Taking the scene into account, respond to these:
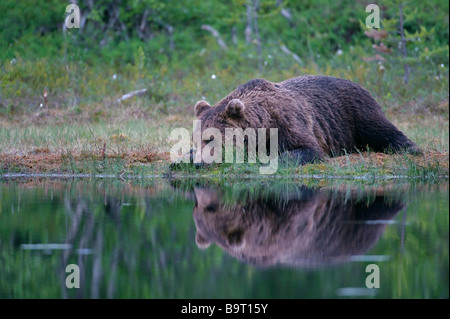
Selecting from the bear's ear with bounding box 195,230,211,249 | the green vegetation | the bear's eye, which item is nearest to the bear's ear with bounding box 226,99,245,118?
the green vegetation

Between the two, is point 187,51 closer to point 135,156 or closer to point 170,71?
point 170,71

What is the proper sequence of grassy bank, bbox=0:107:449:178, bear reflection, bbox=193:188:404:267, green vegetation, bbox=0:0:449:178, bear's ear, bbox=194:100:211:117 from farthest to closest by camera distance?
green vegetation, bbox=0:0:449:178, bear's ear, bbox=194:100:211:117, grassy bank, bbox=0:107:449:178, bear reflection, bbox=193:188:404:267

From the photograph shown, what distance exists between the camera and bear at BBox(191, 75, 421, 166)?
9.70 metres

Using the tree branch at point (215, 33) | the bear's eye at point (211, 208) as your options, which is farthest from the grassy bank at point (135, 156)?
the tree branch at point (215, 33)

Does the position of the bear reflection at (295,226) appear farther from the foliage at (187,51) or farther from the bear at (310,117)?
the foliage at (187,51)

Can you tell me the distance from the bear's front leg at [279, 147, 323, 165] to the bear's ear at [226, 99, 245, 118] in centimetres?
82

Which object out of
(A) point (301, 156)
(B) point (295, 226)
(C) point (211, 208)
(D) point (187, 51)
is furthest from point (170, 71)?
(B) point (295, 226)

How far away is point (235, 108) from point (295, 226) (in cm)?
352

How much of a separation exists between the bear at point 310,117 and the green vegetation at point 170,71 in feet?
1.64

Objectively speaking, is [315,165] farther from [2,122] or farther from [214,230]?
[2,122]

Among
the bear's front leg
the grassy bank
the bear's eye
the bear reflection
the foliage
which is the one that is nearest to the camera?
the bear reflection

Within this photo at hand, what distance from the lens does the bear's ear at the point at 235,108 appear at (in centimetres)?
940

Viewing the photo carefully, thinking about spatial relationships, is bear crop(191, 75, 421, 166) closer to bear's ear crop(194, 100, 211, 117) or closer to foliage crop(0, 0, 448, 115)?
bear's ear crop(194, 100, 211, 117)
